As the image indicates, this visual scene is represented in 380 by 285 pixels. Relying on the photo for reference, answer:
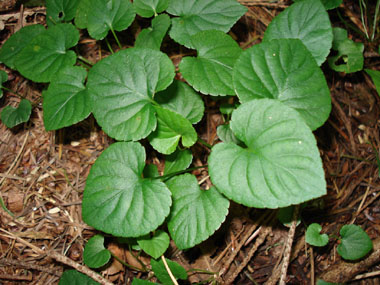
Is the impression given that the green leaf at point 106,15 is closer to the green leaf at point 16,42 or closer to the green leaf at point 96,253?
the green leaf at point 16,42

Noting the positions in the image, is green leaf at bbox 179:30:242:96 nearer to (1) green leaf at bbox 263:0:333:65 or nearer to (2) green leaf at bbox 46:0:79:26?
(1) green leaf at bbox 263:0:333:65

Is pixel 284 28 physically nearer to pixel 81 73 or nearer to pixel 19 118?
pixel 81 73

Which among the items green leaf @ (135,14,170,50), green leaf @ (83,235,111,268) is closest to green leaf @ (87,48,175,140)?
green leaf @ (135,14,170,50)

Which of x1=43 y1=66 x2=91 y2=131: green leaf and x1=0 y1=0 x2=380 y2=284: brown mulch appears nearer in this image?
x1=43 y1=66 x2=91 y2=131: green leaf

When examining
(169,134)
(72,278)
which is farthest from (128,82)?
(72,278)

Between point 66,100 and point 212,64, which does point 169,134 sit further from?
point 66,100

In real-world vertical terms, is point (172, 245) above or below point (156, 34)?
below

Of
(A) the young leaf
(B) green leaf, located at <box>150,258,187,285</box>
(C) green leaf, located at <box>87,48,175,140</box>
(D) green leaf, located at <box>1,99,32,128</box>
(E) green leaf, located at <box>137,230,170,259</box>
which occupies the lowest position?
(B) green leaf, located at <box>150,258,187,285</box>
